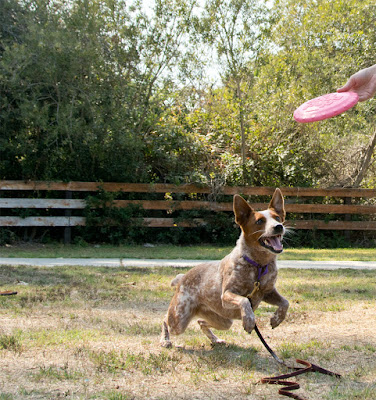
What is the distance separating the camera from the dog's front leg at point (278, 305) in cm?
454

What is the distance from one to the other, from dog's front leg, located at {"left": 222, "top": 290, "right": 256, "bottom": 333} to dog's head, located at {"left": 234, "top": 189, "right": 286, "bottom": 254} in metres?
0.45

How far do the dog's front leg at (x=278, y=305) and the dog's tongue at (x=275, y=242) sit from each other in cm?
51

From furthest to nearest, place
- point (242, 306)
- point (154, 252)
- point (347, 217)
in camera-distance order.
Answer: point (347, 217) < point (154, 252) < point (242, 306)

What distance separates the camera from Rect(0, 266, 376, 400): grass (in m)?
3.79

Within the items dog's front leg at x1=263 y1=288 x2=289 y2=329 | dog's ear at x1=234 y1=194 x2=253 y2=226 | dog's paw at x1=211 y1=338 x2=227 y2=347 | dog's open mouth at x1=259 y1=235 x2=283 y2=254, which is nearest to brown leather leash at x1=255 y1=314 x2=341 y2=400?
dog's front leg at x1=263 y1=288 x2=289 y2=329

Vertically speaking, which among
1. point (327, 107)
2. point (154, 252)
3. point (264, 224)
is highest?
point (327, 107)

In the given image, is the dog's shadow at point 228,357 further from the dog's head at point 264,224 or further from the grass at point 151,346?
the dog's head at point 264,224

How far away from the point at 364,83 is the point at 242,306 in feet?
11.2

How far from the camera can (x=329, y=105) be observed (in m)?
6.16

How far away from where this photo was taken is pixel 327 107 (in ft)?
20.1

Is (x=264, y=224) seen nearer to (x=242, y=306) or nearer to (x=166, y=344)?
(x=242, y=306)

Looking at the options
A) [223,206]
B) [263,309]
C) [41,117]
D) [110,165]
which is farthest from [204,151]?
[263,309]

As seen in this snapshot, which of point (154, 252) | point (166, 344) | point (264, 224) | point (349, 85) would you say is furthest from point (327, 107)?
point (154, 252)

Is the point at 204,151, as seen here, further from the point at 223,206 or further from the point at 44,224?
the point at 44,224
